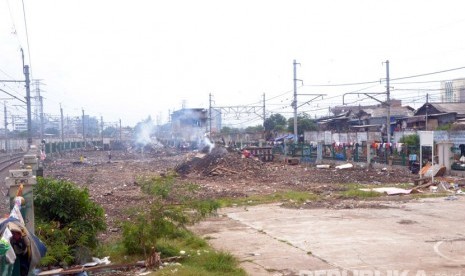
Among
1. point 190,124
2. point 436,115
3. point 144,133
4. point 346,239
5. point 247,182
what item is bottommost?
point 247,182

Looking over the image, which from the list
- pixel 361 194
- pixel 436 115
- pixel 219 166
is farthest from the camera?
pixel 436 115

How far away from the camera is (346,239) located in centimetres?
1011

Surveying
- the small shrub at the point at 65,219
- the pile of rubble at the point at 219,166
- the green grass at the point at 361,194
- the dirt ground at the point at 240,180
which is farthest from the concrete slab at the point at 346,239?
the pile of rubble at the point at 219,166

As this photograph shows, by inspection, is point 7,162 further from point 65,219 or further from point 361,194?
point 65,219

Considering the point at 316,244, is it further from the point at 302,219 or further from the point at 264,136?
the point at 264,136

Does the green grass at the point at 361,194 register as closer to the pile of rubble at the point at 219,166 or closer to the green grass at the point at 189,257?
the green grass at the point at 189,257

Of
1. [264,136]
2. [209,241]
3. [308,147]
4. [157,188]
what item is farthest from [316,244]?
[264,136]

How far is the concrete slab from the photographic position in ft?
26.0

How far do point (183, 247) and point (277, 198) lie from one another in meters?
9.13

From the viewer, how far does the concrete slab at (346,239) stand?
791cm

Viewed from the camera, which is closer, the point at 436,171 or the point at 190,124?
the point at 436,171

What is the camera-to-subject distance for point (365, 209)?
48.5 ft

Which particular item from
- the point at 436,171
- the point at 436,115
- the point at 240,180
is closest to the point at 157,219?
the point at 436,171

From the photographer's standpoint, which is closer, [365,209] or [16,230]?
[16,230]
